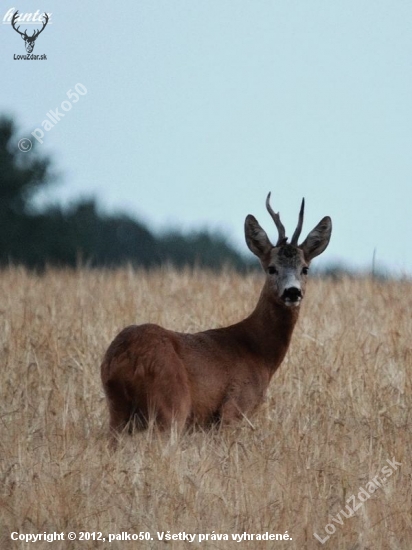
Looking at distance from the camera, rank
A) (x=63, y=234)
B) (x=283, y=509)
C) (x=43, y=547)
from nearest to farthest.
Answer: (x=43, y=547)
(x=283, y=509)
(x=63, y=234)

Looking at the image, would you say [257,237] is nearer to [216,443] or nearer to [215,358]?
[215,358]

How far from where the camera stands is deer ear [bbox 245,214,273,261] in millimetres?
8477

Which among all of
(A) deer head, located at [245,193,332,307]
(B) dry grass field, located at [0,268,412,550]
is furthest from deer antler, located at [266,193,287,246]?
(B) dry grass field, located at [0,268,412,550]

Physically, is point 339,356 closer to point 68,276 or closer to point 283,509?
point 283,509

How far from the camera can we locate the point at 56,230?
1300 inches

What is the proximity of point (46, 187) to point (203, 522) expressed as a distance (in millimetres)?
28276

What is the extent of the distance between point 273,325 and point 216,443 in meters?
1.19

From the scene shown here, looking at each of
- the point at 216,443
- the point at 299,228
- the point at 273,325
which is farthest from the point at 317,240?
the point at 216,443

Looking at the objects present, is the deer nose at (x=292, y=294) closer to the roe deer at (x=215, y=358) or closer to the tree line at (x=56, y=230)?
the roe deer at (x=215, y=358)

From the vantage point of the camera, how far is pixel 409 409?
27.4 ft

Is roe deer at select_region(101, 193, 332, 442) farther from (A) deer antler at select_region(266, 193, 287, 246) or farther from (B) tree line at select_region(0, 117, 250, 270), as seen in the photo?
(B) tree line at select_region(0, 117, 250, 270)

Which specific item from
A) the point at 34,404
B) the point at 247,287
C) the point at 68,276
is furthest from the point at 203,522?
the point at 68,276

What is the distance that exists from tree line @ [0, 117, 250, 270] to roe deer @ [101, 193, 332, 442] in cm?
2299

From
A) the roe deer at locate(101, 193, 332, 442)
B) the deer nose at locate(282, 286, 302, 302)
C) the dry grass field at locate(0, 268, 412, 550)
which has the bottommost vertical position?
the dry grass field at locate(0, 268, 412, 550)
